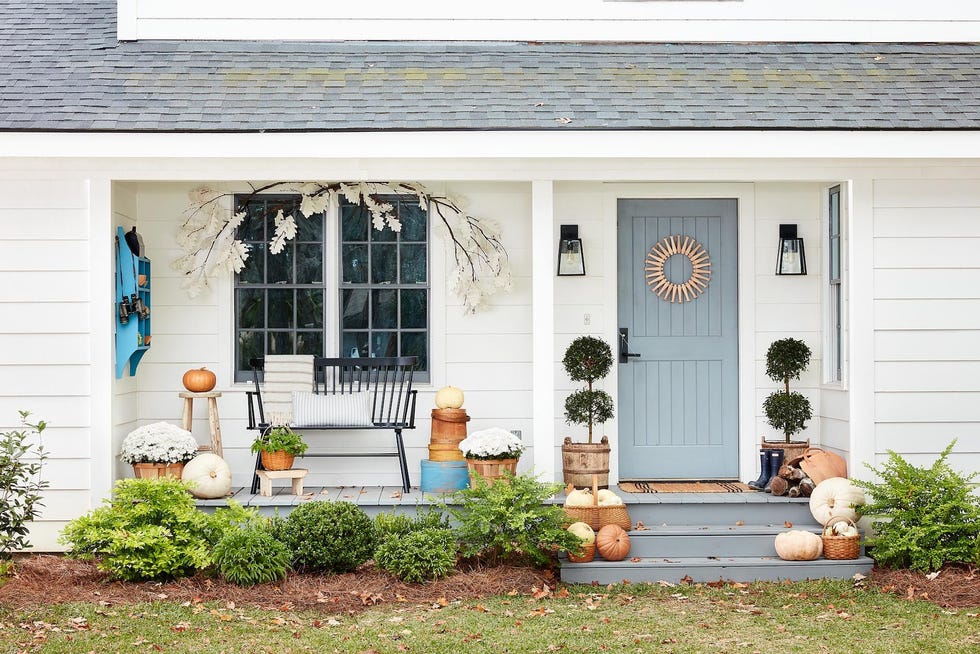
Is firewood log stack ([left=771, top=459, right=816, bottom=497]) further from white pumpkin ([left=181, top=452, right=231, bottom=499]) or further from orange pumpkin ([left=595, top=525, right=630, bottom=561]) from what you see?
white pumpkin ([left=181, top=452, right=231, bottom=499])

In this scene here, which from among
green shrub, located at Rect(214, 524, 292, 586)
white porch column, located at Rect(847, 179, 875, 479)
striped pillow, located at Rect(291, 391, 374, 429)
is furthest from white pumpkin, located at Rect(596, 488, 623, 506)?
green shrub, located at Rect(214, 524, 292, 586)

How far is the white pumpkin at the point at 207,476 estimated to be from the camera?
6.43m

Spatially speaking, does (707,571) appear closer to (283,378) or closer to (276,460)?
(276,460)

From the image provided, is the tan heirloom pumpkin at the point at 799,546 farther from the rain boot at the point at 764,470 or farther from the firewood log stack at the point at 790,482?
the rain boot at the point at 764,470

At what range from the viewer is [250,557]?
566 cm

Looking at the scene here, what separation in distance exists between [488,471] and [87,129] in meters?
2.92

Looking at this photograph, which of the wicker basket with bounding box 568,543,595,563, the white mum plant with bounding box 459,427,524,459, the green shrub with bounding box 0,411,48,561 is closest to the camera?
the green shrub with bounding box 0,411,48,561

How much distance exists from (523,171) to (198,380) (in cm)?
239

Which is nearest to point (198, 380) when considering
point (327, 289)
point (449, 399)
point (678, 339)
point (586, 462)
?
point (327, 289)

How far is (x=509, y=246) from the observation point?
7.29 metres

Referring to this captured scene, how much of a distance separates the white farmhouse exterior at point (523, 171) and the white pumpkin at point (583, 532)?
1.15ft

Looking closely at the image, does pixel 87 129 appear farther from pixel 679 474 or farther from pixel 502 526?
pixel 679 474

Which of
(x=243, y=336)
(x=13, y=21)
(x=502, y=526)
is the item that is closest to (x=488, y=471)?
(x=502, y=526)

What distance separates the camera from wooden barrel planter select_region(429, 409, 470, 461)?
270 inches
